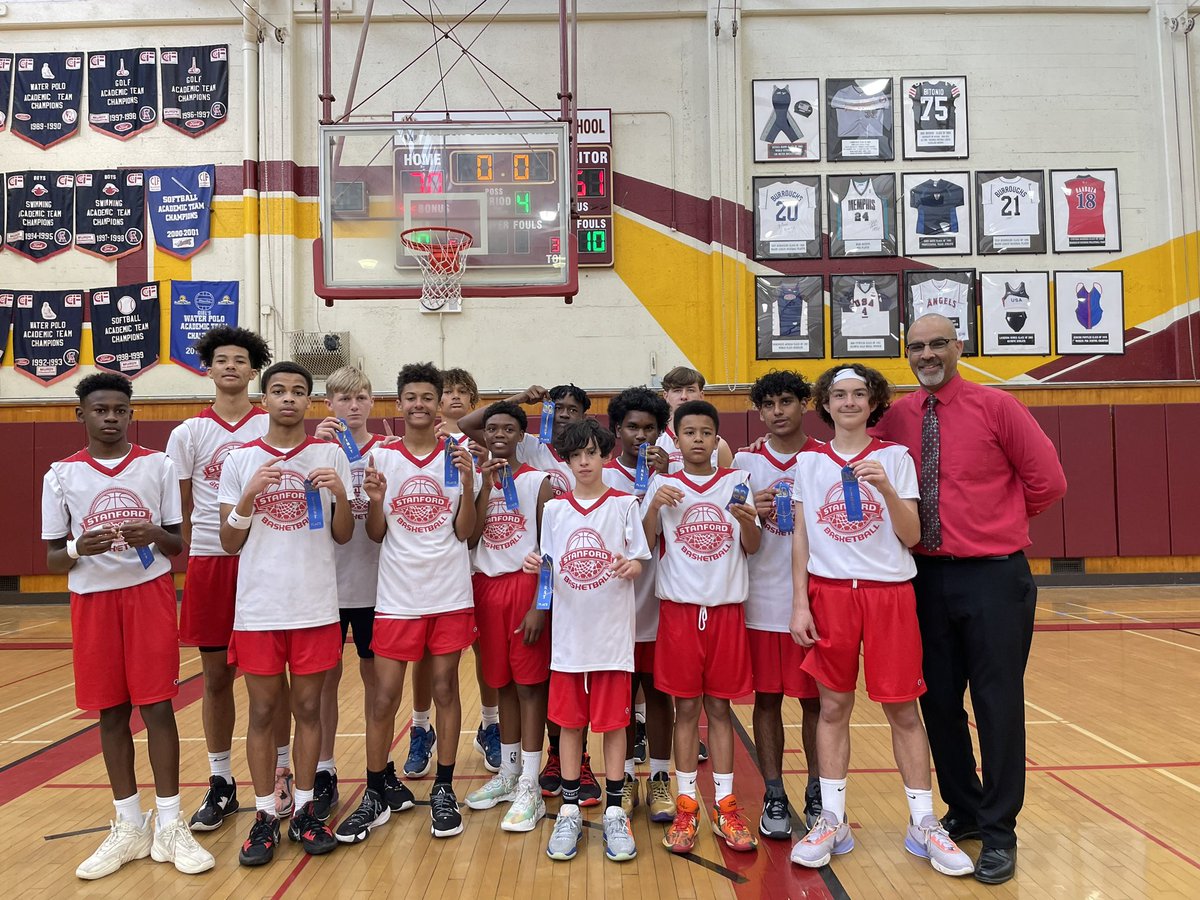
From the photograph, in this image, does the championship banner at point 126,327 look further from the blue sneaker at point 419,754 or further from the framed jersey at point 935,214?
the framed jersey at point 935,214

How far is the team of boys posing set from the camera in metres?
→ 2.93

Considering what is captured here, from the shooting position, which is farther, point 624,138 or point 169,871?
point 624,138

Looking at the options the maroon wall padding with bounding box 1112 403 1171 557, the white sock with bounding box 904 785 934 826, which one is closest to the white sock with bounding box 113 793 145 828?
the white sock with bounding box 904 785 934 826

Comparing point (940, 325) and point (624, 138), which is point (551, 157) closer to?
point (624, 138)

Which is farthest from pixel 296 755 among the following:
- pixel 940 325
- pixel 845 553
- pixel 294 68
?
pixel 294 68

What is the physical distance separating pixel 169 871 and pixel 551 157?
5.57m

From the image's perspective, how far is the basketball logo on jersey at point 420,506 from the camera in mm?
3270

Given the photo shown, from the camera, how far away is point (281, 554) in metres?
3.02

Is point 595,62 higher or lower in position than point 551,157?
higher

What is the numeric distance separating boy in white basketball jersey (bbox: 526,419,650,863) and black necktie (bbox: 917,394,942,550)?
1.06 metres

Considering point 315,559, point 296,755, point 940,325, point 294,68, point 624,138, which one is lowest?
point 296,755

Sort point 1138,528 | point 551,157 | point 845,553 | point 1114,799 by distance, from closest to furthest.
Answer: point 845,553 < point 1114,799 < point 551,157 < point 1138,528

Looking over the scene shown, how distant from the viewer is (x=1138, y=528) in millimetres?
9273

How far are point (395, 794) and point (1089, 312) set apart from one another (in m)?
9.49
